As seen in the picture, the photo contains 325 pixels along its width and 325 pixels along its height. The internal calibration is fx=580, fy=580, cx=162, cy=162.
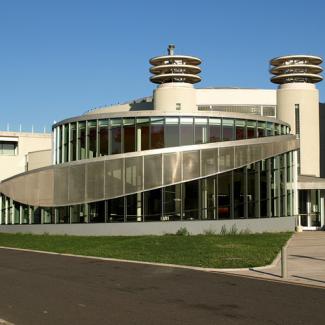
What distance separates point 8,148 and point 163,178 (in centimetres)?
3190

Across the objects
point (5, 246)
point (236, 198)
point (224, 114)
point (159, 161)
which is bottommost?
point (5, 246)

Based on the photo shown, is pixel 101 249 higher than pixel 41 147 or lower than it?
lower

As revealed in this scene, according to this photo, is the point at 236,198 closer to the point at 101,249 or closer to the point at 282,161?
the point at 282,161

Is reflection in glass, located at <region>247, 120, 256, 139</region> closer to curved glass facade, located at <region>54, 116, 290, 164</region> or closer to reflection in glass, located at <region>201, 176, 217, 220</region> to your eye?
curved glass facade, located at <region>54, 116, 290, 164</region>

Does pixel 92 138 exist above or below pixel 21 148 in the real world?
below

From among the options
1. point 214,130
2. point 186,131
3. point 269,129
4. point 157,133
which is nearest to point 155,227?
point 157,133

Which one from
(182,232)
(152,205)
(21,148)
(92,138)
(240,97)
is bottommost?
(182,232)

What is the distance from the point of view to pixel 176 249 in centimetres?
2284

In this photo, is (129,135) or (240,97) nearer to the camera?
(129,135)

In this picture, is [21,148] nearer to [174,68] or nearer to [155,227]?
[174,68]

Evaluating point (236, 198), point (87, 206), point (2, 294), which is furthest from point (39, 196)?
point (2, 294)

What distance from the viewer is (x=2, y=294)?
40.3 feet

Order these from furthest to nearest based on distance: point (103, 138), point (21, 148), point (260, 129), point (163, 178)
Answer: point (21, 148) < point (260, 129) < point (103, 138) < point (163, 178)

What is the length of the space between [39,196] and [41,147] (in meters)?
25.5
